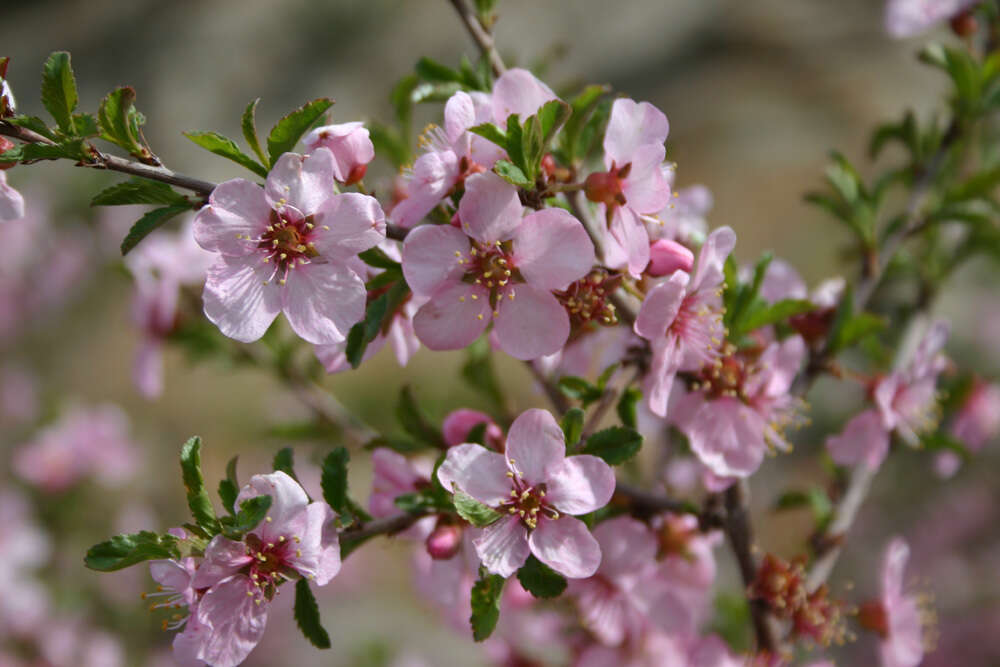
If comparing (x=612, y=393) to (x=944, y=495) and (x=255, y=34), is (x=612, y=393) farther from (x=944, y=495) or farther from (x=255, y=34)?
(x=255, y=34)

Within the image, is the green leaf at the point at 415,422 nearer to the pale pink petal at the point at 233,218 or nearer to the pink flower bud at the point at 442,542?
the pink flower bud at the point at 442,542

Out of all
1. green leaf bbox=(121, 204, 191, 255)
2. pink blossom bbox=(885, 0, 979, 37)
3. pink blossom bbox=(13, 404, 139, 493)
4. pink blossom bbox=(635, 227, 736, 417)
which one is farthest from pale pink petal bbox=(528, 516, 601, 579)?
pink blossom bbox=(13, 404, 139, 493)

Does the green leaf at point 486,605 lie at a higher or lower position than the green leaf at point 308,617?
lower

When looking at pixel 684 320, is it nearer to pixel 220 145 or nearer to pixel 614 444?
pixel 614 444

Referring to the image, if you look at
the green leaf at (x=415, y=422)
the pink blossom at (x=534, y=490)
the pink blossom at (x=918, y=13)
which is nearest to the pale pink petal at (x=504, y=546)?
the pink blossom at (x=534, y=490)

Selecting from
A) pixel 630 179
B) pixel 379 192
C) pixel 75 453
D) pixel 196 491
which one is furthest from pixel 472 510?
pixel 75 453

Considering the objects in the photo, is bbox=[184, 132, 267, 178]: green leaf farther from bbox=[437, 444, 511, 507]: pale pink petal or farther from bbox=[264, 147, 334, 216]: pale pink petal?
bbox=[437, 444, 511, 507]: pale pink petal
